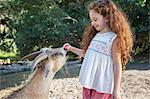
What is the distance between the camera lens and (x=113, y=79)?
3969mm

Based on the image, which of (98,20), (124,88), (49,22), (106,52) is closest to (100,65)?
(106,52)

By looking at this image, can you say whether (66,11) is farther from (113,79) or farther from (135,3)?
(113,79)

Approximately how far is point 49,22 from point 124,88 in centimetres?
349

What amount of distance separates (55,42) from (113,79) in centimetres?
603

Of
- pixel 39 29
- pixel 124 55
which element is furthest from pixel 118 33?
pixel 39 29

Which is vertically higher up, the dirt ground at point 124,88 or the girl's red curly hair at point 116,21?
the girl's red curly hair at point 116,21

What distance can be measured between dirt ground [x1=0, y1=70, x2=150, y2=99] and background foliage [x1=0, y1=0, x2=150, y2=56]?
2640 mm

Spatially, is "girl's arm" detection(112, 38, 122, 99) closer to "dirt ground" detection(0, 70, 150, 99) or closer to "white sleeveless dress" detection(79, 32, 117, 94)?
"white sleeveless dress" detection(79, 32, 117, 94)

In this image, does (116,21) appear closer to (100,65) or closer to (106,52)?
(106,52)

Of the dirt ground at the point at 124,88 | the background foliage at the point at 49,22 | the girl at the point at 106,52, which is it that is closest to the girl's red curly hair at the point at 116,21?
the girl at the point at 106,52

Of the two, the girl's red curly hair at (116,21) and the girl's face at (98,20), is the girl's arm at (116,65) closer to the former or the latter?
the girl's red curly hair at (116,21)

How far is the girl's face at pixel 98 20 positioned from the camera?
156 inches

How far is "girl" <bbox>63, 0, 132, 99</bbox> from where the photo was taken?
12.9ft

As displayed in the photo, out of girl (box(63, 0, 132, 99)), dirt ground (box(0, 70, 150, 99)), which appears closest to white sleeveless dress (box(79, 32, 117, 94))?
girl (box(63, 0, 132, 99))
